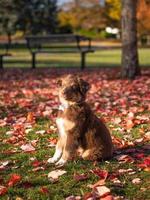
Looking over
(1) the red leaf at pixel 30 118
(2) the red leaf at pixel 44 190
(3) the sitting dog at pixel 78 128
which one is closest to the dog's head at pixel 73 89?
(3) the sitting dog at pixel 78 128

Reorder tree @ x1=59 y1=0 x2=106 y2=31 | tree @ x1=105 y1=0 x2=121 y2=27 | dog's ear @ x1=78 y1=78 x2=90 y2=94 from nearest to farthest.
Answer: dog's ear @ x1=78 y1=78 x2=90 y2=94 < tree @ x1=105 y1=0 x2=121 y2=27 < tree @ x1=59 y1=0 x2=106 y2=31

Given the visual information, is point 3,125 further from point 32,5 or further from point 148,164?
point 32,5

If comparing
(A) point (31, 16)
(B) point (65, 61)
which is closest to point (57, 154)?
(B) point (65, 61)

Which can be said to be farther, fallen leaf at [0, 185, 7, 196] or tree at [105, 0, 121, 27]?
tree at [105, 0, 121, 27]

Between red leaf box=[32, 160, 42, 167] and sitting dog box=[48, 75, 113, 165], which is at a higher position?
sitting dog box=[48, 75, 113, 165]

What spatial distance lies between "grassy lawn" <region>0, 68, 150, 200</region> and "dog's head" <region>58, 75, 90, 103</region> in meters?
0.73

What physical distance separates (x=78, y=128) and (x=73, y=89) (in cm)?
45

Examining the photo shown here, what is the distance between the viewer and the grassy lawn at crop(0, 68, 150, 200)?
17.3 ft

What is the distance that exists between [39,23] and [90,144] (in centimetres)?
6338

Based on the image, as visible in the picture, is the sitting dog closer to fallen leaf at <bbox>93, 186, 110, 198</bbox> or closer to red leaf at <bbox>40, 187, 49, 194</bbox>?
red leaf at <bbox>40, 187, 49, 194</bbox>

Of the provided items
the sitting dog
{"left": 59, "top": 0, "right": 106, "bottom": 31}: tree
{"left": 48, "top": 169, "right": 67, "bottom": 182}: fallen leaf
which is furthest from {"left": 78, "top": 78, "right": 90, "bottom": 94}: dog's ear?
{"left": 59, "top": 0, "right": 106, "bottom": 31}: tree

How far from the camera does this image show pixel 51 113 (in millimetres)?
10094

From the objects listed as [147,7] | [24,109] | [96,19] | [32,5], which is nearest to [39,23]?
[32,5]

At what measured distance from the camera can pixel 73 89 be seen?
5.88m
